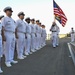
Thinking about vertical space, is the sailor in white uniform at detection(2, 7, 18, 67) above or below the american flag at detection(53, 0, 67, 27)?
below

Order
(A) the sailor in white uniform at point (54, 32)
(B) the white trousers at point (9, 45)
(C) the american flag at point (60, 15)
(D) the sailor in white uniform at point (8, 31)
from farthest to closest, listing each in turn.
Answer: (C) the american flag at point (60, 15)
(A) the sailor in white uniform at point (54, 32)
(B) the white trousers at point (9, 45)
(D) the sailor in white uniform at point (8, 31)

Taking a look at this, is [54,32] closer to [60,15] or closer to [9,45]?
[60,15]

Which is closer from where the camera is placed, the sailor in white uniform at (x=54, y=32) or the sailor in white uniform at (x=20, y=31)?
the sailor in white uniform at (x=20, y=31)

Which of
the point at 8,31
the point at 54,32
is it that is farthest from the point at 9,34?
the point at 54,32

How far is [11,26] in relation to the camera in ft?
42.3

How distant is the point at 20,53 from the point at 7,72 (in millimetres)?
4731

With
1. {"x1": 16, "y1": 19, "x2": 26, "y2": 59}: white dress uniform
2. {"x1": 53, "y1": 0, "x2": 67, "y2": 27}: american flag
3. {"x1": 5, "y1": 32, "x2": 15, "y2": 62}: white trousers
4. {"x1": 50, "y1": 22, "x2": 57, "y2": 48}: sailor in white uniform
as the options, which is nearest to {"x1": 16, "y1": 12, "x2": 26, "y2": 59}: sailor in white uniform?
{"x1": 16, "y1": 19, "x2": 26, "y2": 59}: white dress uniform

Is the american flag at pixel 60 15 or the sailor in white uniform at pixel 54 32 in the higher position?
the american flag at pixel 60 15

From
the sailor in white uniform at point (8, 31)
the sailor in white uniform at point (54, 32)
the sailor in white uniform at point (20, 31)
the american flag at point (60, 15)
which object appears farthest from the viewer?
the american flag at point (60, 15)

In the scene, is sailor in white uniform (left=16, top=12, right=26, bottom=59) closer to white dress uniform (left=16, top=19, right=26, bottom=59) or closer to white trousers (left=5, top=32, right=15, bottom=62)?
white dress uniform (left=16, top=19, right=26, bottom=59)

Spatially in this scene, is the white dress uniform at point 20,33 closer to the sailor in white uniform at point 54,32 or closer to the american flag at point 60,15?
the sailor in white uniform at point 54,32

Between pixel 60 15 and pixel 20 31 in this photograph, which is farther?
pixel 60 15

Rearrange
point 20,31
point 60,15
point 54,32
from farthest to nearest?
1. point 60,15
2. point 54,32
3. point 20,31

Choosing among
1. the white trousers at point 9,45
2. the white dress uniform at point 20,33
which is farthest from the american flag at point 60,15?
the white trousers at point 9,45
